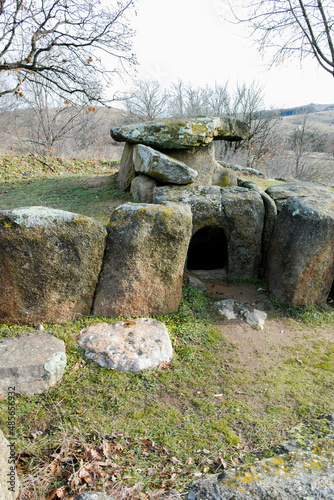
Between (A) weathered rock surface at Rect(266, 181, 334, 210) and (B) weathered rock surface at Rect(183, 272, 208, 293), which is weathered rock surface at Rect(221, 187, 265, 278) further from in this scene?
(B) weathered rock surface at Rect(183, 272, 208, 293)

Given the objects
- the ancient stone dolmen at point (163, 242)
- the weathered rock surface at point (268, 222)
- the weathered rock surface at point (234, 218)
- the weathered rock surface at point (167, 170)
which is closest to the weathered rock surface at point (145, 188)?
the ancient stone dolmen at point (163, 242)

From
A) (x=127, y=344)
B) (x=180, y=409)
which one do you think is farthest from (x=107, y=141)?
(x=180, y=409)

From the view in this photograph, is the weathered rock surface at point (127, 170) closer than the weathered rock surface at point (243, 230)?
No

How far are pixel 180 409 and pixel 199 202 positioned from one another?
11.9 ft

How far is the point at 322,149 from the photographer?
36.2 metres

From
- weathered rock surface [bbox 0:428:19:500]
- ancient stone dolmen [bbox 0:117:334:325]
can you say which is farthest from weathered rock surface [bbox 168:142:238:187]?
weathered rock surface [bbox 0:428:19:500]

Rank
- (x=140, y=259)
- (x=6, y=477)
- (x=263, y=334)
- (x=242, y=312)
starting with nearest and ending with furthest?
(x=6, y=477) < (x=140, y=259) < (x=263, y=334) < (x=242, y=312)

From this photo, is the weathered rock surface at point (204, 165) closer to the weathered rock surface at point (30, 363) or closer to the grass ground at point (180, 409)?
the grass ground at point (180, 409)

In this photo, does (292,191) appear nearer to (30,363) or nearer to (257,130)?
(30,363)

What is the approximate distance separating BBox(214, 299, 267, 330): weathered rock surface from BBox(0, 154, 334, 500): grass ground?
0.46 ft

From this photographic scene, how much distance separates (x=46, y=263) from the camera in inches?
157

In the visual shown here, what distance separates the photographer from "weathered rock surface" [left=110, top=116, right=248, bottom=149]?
7297 mm

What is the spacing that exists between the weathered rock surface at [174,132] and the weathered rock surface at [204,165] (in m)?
0.34

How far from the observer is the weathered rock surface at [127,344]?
3.66 meters
